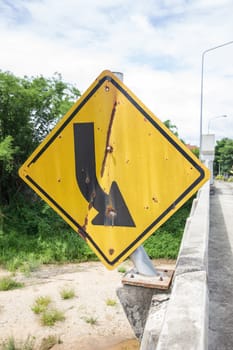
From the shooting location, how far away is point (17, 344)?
449 centimetres

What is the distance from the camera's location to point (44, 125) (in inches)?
432

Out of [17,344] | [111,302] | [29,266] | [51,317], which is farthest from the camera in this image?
[29,266]

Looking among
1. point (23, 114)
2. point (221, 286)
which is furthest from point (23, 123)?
point (221, 286)

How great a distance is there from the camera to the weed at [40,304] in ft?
18.2

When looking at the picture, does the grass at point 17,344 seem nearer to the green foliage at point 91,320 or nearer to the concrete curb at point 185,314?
the green foliage at point 91,320

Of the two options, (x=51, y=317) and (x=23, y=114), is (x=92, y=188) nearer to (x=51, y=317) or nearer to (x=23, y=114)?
(x=51, y=317)

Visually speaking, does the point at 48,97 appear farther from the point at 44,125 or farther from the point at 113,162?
the point at 113,162

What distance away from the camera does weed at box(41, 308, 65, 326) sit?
5086mm

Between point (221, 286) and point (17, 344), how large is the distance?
128 inches

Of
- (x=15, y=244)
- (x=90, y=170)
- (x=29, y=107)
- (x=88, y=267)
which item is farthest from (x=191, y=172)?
(x=29, y=107)

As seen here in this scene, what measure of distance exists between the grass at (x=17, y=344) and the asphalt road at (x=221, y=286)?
283 centimetres

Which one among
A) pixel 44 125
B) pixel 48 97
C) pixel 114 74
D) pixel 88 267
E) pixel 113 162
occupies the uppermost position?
pixel 48 97

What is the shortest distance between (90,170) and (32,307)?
495 cm

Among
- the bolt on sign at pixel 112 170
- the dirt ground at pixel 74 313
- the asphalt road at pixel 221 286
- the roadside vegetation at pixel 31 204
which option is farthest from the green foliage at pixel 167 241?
the bolt on sign at pixel 112 170
